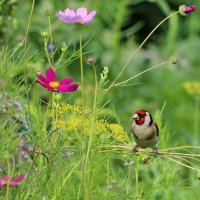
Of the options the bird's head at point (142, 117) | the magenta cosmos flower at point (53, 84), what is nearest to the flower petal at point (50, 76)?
the magenta cosmos flower at point (53, 84)

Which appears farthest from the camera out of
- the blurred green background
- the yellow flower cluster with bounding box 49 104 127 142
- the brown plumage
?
the blurred green background

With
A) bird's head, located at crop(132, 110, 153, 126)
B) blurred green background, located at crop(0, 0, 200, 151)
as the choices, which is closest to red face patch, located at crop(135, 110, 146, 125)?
bird's head, located at crop(132, 110, 153, 126)

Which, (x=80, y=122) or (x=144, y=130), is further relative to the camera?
(x=144, y=130)

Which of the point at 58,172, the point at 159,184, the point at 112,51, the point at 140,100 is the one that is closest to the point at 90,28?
the point at 112,51

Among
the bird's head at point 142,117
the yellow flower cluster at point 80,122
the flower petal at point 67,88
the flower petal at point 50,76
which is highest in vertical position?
the flower petal at point 50,76

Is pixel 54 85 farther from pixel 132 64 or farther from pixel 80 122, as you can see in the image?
pixel 132 64

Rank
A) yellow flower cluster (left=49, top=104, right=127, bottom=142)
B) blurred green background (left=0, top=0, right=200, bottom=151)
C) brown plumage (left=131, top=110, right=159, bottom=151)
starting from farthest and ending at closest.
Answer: blurred green background (left=0, top=0, right=200, bottom=151)
brown plumage (left=131, top=110, right=159, bottom=151)
yellow flower cluster (left=49, top=104, right=127, bottom=142)

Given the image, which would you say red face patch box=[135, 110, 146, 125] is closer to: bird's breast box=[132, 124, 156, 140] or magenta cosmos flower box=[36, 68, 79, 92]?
bird's breast box=[132, 124, 156, 140]

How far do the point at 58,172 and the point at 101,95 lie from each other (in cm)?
27

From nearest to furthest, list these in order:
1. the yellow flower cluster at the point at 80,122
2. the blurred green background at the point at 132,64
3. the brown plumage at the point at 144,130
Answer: the yellow flower cluster at the point at 80,122 < the brown plumage at the point at 144,130 < the blurred green background at the point at 132,64

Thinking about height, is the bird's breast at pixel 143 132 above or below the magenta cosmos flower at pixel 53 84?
below

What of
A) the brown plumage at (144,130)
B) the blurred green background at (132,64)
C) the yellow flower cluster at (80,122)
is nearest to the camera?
the yellow flower cluster at (80,122)

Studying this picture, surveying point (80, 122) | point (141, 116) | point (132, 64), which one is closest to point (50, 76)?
point (80, 122)

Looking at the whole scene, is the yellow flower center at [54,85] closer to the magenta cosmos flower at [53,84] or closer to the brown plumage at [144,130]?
the magenta cosmos flower at [53,84]
